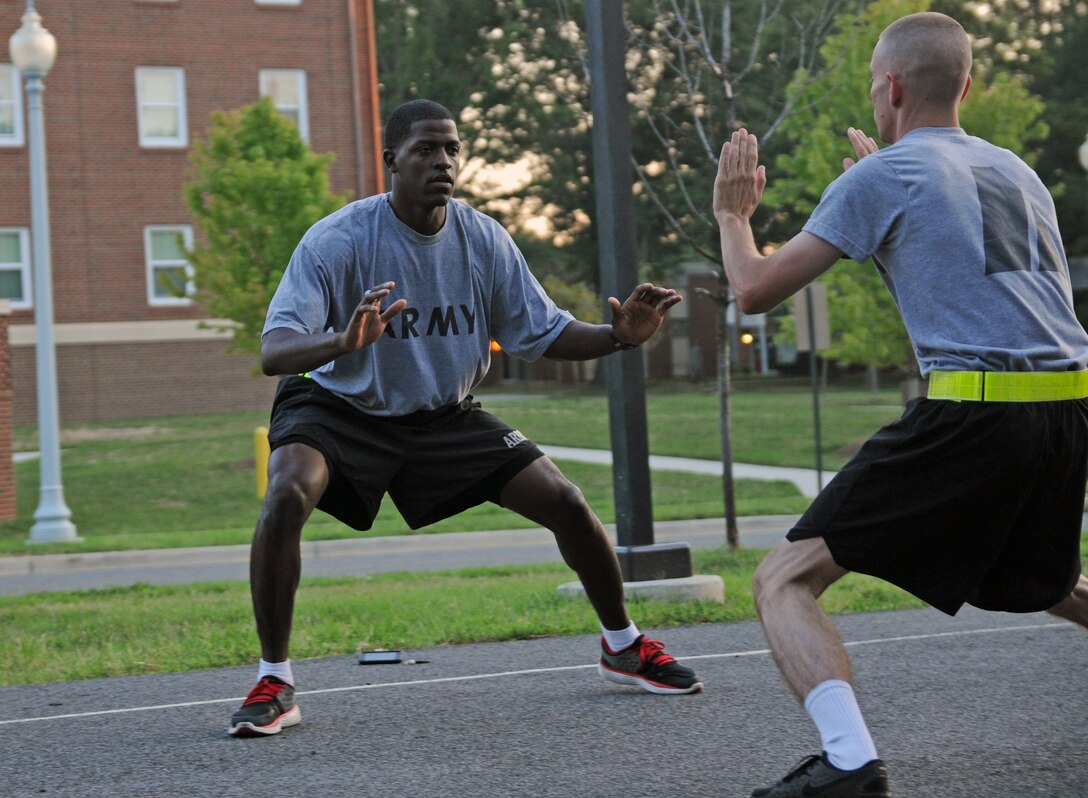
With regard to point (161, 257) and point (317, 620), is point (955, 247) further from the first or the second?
point (161, 257)

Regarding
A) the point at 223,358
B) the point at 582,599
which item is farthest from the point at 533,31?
the point at 582,599

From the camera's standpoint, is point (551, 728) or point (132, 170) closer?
point (551, 728)

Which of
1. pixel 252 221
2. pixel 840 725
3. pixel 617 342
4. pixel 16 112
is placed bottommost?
pixel 840 725

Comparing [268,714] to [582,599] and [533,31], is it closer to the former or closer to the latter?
[582,599]

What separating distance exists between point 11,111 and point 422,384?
90.4ft

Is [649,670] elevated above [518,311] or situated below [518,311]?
below

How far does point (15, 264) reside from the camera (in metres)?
30.2

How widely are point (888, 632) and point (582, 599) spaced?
75.7 inches

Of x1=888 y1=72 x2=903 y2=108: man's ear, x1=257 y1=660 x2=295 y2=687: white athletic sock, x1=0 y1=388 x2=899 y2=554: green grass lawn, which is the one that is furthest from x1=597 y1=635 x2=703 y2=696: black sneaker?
x1=0 y1=388 x2=899 y2=554: green grass lawn

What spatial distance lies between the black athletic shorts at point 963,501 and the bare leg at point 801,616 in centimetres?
5

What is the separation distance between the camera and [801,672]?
3504 mm

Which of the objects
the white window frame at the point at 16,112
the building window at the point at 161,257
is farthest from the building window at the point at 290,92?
the white window frame at the point at 16,112

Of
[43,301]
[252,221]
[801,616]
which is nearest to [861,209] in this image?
[801,616]

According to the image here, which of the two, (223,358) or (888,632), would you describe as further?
(223,358)
